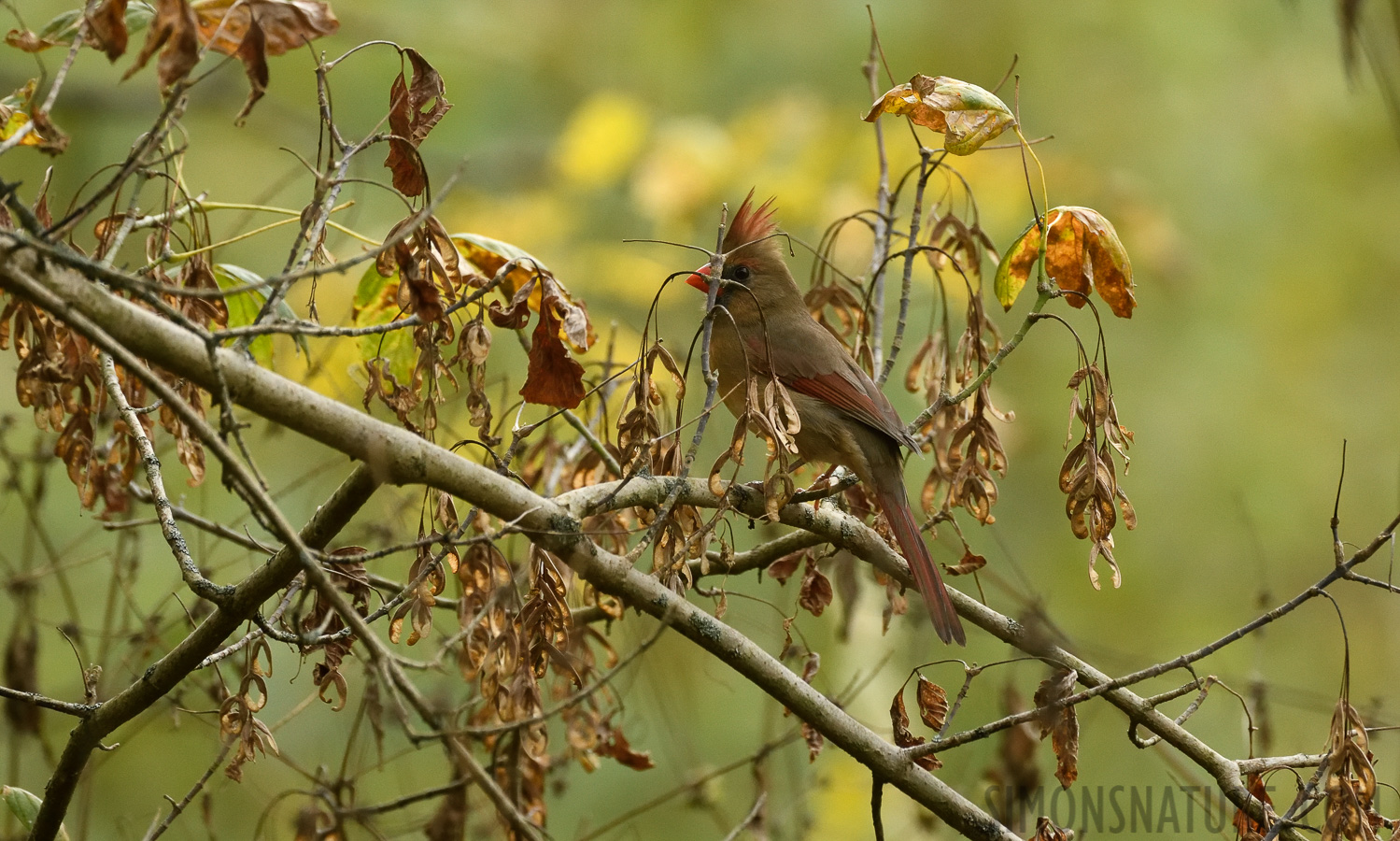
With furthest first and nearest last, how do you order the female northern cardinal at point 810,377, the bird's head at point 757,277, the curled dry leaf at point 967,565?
the bird's head at point 757,277
the female northern cardinal at point 810,377
the curled dry leaf at point 967,565

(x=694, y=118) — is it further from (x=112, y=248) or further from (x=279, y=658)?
(x=112, y=248)

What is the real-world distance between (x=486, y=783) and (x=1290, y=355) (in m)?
8.36

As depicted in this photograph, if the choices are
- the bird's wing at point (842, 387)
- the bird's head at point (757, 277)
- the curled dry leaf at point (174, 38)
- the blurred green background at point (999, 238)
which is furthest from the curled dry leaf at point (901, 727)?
the blurred green background at point (999, 238)

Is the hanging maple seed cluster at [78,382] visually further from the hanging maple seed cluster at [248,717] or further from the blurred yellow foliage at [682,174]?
the blurred yellow foliage at [682,174]

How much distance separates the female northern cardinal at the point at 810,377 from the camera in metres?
3.62

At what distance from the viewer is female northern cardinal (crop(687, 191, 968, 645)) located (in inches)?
143

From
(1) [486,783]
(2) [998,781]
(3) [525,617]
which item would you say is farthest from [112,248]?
(2) [998,781]

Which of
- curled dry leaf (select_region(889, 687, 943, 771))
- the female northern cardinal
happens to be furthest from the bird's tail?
curled dry leaf (select_region(889, 687, 943, 771))

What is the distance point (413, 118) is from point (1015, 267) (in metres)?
1.35

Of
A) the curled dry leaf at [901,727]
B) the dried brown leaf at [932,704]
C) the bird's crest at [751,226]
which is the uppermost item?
the bird's crest at [751,226]

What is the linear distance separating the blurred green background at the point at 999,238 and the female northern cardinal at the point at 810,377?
5.78 ft

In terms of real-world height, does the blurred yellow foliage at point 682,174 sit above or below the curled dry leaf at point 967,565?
above

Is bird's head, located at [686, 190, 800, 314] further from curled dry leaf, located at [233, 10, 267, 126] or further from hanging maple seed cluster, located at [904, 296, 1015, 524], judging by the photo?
curled dry leaf, located at [233, 10, 267, 126]

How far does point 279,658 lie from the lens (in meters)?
6.51
